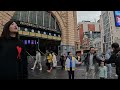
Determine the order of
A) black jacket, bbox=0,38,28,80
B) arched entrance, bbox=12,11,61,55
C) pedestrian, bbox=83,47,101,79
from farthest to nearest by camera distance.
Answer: arched entrance, bbox=12,11,61,55
pedestrian, bbox=83,47,101,79
black jacket, bbox=0,38,28,80

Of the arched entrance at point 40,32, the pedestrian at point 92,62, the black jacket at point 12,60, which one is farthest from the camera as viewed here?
the arched entrance at point 40,32

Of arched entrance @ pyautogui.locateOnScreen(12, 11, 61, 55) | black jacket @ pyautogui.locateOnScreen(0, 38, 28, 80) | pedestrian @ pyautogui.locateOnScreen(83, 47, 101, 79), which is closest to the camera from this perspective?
black jacket @ pyautogui.locateOnScreen(0, 38, 28, 80)

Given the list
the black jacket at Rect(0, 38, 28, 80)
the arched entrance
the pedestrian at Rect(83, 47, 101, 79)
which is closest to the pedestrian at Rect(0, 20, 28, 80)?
the black jacket at Rect(0, 38, 28, 80)

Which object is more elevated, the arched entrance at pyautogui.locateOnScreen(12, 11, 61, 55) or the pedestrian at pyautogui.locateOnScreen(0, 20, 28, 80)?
the arched entrance at pyautogui.locateOnScreen(12, 11, 61, 55)

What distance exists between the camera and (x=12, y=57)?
1.82 metres

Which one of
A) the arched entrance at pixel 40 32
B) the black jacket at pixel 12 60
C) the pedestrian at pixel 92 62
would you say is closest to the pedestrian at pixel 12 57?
the black jacket at pixel 12 60

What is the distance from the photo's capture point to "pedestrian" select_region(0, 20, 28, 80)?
69.7 inches

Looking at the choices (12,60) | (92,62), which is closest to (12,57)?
(12,60)

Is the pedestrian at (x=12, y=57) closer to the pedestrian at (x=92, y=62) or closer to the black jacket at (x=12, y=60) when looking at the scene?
the black jacket at (x=12, y=60)

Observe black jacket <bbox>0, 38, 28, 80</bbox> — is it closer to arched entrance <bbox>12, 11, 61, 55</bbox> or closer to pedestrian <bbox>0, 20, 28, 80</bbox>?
pedestrian <bbox>0, 20, 28, 80</bbox>

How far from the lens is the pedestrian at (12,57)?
177cm

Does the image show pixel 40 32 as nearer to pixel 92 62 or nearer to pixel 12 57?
pixel 92 62

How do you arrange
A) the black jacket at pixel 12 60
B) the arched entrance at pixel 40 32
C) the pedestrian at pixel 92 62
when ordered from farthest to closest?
the arched entrance at pixel 40 32 < the pedestrian at pixel 92 62 < the black jacket at pixel 12 60
